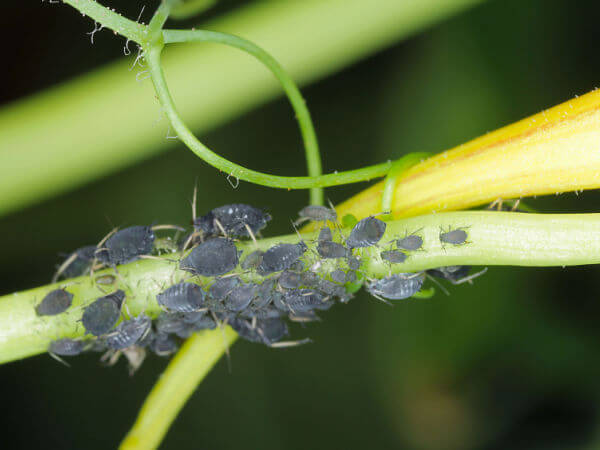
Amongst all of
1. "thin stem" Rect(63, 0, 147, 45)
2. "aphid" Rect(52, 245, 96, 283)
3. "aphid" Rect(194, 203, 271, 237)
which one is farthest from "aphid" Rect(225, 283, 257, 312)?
"thin stem" Rect(63, 0, 147, 45)

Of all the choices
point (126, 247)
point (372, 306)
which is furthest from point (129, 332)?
point (372, 306)

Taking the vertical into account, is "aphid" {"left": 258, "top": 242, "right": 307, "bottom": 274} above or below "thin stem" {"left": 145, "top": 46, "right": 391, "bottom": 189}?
below

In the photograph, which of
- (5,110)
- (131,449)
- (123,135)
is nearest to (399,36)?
(123,135)

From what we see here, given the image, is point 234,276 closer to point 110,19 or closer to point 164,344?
point 164,344

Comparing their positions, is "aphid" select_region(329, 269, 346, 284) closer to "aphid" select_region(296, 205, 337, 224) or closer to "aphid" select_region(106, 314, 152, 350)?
"aphid" select_region(296, 205, 337, 224)

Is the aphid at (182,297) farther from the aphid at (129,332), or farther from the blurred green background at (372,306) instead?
the blurred green background at (372,306)

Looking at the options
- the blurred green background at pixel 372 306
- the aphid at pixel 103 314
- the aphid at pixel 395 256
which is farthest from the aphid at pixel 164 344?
the blurred green background at pixel 372 306

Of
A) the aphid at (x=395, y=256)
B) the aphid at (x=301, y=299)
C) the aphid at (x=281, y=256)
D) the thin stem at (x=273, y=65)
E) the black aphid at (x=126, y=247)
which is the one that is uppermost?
the thin stem at (x=273, y=65)
